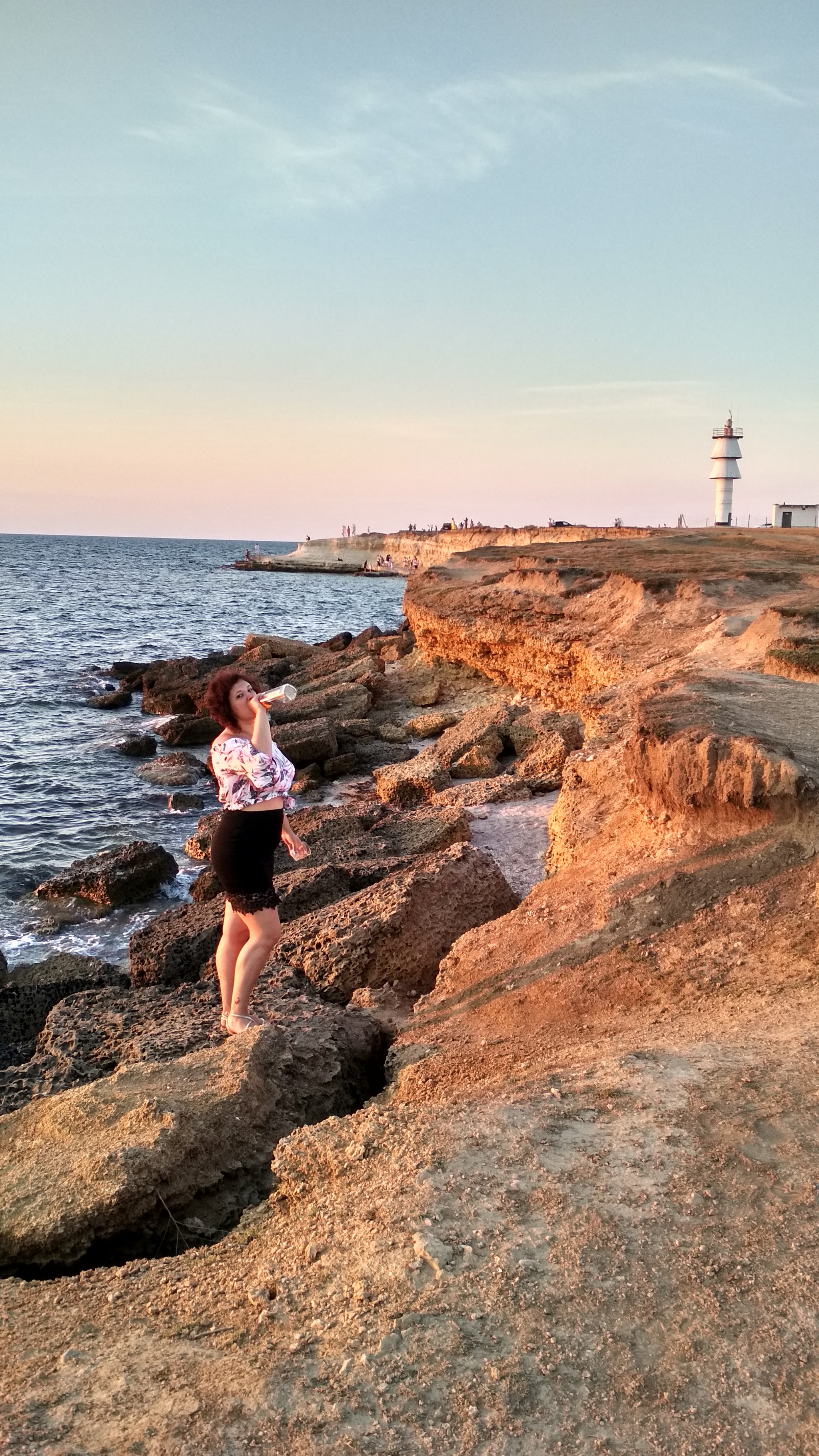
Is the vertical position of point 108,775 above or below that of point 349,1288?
below

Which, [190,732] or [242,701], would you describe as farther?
[190,732]

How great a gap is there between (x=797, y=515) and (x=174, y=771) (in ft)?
155

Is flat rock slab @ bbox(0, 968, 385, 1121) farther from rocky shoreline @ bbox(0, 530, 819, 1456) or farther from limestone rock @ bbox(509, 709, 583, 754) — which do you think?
limestone rock @ bbox(509, 709, 583, 754)

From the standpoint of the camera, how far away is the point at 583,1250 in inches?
118

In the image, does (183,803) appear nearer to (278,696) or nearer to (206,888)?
(206,888)

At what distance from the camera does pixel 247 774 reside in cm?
536

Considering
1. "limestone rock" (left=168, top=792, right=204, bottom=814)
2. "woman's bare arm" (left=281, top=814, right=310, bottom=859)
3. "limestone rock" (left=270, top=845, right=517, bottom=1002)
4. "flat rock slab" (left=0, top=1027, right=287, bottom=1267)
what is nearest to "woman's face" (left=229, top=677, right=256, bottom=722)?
"woman's bare arm" (left=281, top=814, right=310, bottom=859)

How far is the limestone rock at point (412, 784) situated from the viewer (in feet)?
41.5

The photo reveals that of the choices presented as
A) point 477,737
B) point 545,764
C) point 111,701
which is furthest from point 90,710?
point 545,764

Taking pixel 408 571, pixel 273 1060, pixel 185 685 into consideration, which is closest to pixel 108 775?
pixel 185 685

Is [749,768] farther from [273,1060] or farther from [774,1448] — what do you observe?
[774,1448]

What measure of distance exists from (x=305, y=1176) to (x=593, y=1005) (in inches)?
83.3

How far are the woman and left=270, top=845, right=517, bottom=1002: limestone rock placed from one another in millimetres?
992

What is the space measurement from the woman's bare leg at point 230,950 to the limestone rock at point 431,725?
39.1ft
